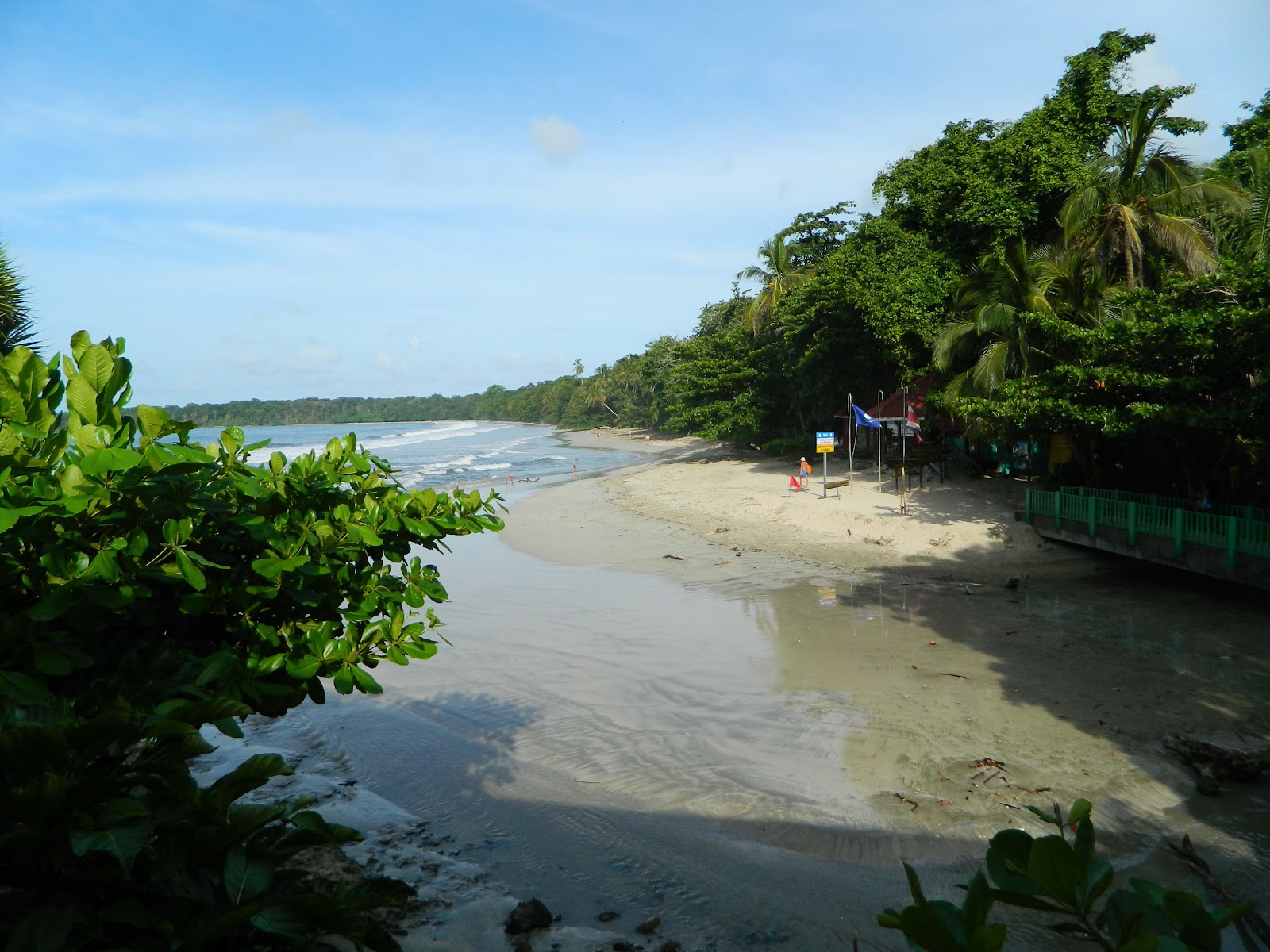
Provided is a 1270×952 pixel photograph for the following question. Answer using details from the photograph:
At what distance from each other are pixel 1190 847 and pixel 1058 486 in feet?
43.3

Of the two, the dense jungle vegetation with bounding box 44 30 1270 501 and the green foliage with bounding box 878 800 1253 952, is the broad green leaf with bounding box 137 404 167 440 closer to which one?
the green foliage with bounding box 878 800 1253 952

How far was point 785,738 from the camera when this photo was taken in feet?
26.7

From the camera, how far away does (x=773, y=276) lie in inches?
1535

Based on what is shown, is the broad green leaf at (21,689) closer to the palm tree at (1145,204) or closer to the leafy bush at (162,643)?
the leafy bush at (162,643)

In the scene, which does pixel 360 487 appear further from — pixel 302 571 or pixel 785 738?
pixel 785 738

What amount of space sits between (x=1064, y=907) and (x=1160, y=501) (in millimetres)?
15525

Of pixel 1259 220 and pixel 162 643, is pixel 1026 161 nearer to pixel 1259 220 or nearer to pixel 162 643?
pixel 1259 220

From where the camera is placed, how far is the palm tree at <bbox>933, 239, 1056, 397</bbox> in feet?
56.6

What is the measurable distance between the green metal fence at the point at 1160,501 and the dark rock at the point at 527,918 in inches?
445

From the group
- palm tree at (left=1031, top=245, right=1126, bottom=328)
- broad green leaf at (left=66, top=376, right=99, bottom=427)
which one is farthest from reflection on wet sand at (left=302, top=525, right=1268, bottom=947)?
palm tree at (left=1031, top=245, right=1126, bottom=328)

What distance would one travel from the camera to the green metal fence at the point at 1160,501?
36.8 ft

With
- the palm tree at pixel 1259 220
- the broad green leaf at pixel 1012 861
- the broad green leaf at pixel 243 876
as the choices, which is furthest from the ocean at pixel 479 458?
the broad green leaf at pixel 1012 861

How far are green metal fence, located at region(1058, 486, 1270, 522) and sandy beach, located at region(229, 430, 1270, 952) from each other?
4.16ft

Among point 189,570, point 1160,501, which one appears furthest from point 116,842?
point 1160,501
